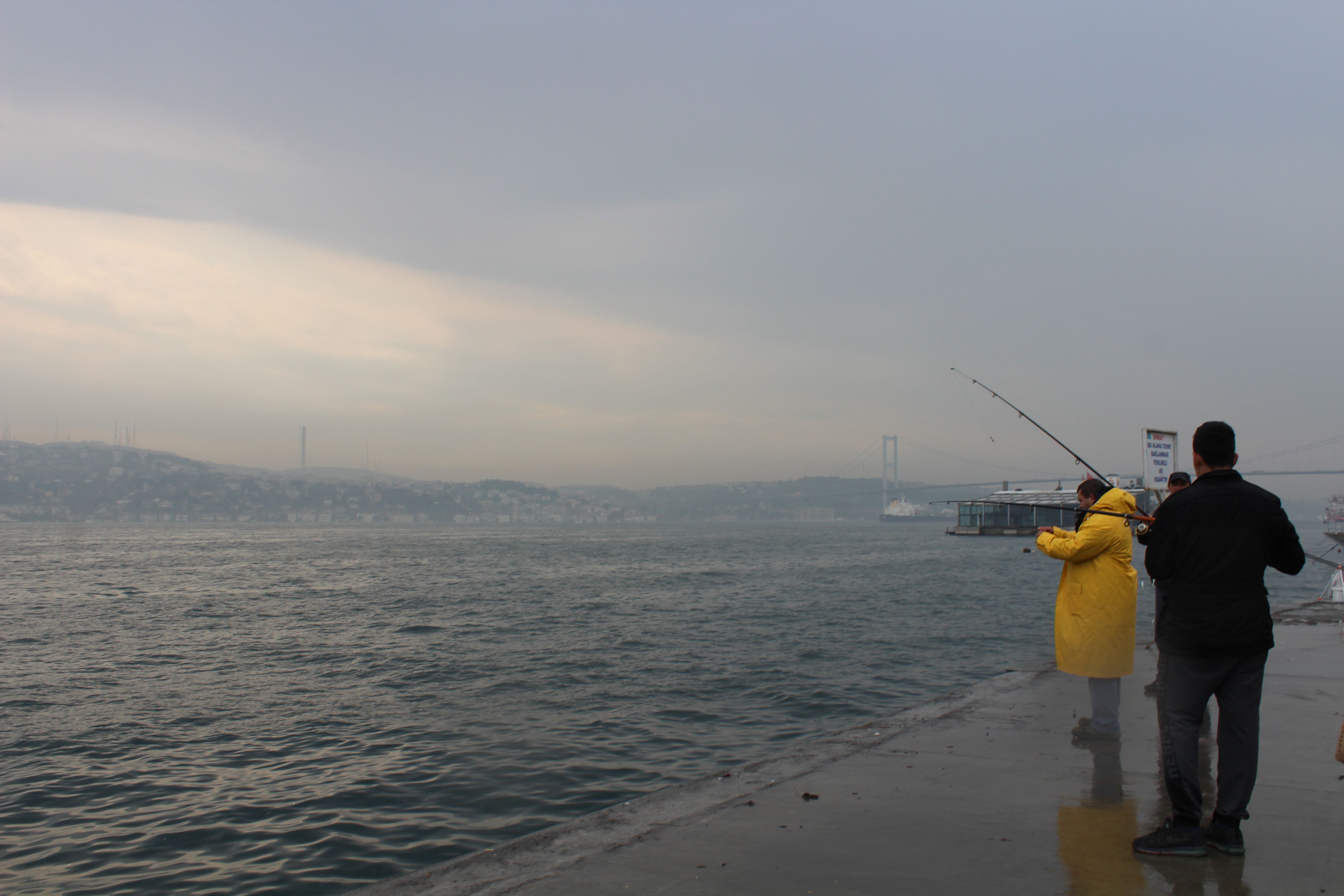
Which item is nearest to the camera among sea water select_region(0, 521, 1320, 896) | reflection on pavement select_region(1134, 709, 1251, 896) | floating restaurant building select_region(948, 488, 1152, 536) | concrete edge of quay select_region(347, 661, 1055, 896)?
reflection on pavement select_region(1134, 709, 1251, 896)

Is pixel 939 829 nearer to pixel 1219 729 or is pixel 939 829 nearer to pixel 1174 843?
pixel 1174 843

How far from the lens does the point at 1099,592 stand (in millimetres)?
5547

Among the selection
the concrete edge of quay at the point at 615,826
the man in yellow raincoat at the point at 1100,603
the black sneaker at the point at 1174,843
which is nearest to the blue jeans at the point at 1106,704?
the man in yellow raincoat at the point at 1100,603

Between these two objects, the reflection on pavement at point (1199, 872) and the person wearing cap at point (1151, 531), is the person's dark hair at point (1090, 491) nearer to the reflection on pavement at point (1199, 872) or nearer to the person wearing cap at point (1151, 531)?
the person wearing cap at point (1151, 531)

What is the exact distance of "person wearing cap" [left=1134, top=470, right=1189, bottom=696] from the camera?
4539mm

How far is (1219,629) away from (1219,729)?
0.48 meters

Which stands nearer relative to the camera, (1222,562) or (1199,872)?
(1199,872)

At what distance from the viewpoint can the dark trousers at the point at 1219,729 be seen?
3.63m

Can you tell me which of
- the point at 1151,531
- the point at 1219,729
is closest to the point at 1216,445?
the point at 1151,531

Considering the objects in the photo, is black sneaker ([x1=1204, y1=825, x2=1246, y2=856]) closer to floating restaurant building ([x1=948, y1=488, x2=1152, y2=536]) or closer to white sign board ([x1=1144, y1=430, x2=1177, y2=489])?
white sign board ([x1=1144, y1=430, x2=1177, y2=489])

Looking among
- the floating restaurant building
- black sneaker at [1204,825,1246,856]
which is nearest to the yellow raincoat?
black sneaker at [1204,825,1246,856]

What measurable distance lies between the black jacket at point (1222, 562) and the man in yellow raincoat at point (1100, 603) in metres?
1.55

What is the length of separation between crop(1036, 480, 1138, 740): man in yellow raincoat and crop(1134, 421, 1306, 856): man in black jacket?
5.08 ft

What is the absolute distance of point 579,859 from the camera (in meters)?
3.78
